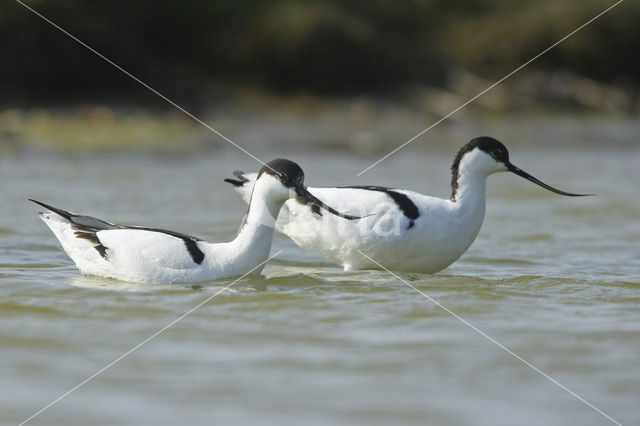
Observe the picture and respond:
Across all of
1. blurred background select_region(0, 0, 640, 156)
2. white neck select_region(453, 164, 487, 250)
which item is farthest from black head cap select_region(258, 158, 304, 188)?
blurred background select_region(0, 0, 640, 156)

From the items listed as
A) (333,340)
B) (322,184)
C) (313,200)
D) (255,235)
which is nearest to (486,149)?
(313,200)

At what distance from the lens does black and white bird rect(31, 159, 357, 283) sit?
661cm

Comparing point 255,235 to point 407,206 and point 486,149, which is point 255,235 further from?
point 486,149

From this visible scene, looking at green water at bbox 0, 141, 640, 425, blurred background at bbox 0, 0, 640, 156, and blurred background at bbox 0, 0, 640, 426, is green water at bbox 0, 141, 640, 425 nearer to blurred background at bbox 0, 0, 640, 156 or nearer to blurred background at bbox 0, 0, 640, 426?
blurred background at bbox 0, 0, 640, 426

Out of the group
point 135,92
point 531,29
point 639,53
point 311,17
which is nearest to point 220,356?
point 135,92

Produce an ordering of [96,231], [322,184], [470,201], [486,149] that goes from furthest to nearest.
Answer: [322,184]
[486,149]
[470,201]
[96,231]

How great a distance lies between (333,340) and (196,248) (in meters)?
1.59

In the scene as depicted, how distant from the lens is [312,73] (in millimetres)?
18484

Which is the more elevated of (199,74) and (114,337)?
(199,74)

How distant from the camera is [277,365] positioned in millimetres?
4988

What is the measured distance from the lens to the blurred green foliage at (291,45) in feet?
53.7

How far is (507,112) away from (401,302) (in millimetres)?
13298

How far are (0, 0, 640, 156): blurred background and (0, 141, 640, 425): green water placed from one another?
6638mm

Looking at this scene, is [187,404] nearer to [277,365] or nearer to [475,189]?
[277,365]
